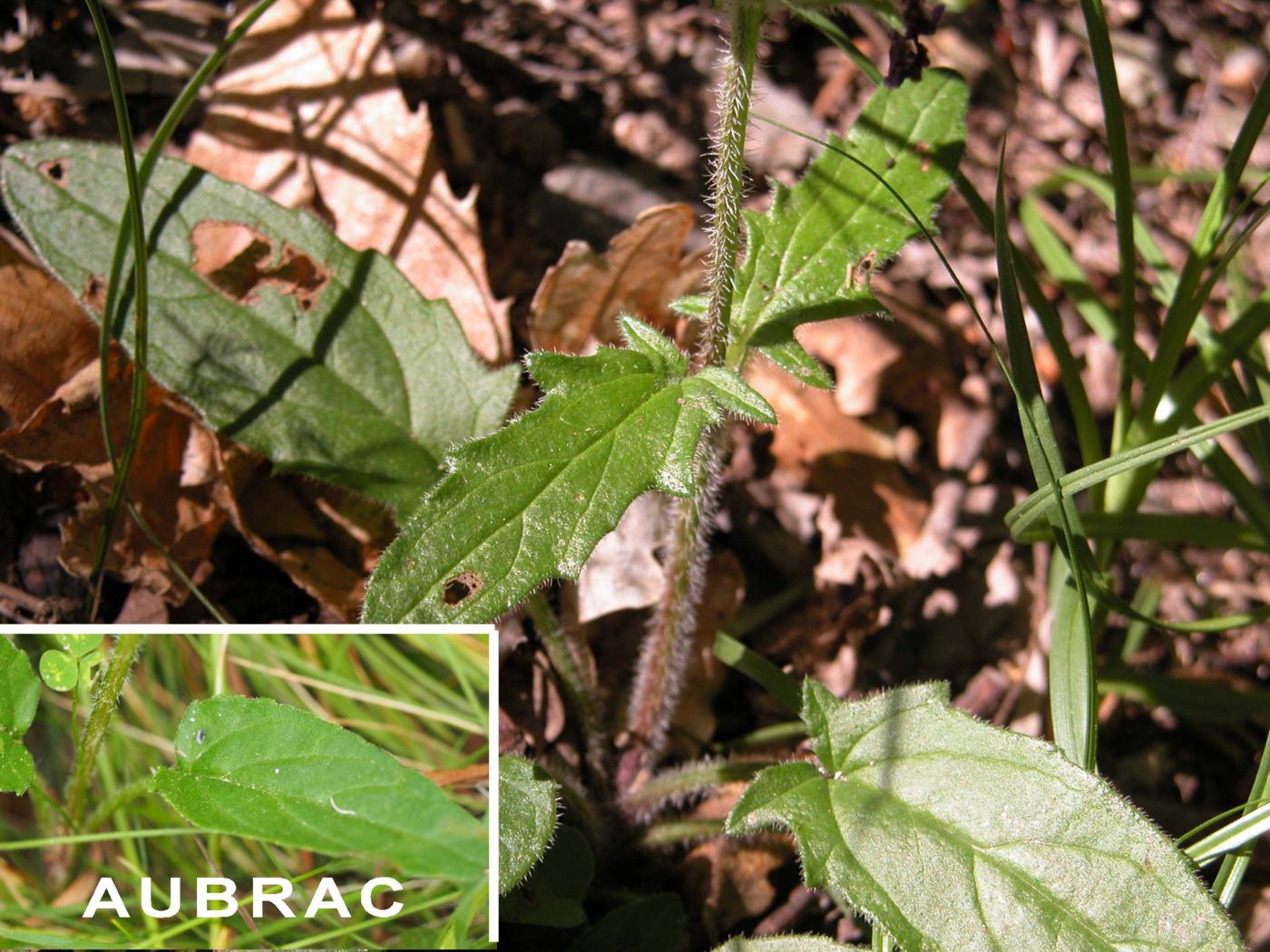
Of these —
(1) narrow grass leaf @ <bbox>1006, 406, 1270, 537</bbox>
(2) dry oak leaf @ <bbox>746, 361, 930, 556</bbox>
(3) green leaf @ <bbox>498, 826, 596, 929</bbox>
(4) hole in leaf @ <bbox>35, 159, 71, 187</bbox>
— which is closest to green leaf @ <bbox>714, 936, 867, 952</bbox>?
(3) green leaf @ <bbox>498, 826, 596, 929</bbox>

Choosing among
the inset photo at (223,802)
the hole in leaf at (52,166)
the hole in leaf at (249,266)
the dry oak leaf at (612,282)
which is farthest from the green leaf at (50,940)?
the dry oak leaf at (612,282)

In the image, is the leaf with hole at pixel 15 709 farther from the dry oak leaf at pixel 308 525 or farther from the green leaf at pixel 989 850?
the green leaf at pixel 989 850

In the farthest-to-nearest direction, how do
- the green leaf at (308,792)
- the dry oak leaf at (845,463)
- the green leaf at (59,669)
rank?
the dry oak leaf at (845,463), the green leaf at (59,669), the green leaf at (308,792)

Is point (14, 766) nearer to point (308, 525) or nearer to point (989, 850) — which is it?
point (308, 525)

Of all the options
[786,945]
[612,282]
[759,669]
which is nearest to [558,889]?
[786,945]

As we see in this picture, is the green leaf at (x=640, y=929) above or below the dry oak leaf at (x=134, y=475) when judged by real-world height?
below

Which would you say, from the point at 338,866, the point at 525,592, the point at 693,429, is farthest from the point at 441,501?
the point at 338,866

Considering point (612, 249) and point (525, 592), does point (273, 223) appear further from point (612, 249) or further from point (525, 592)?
point (525, 592)

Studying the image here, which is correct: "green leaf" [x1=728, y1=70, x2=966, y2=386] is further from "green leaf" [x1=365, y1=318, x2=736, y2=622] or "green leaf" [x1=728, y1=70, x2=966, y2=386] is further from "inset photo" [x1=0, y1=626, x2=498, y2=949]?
"inset photo" [x1=0, y1=626, x2=498, y2=949]
